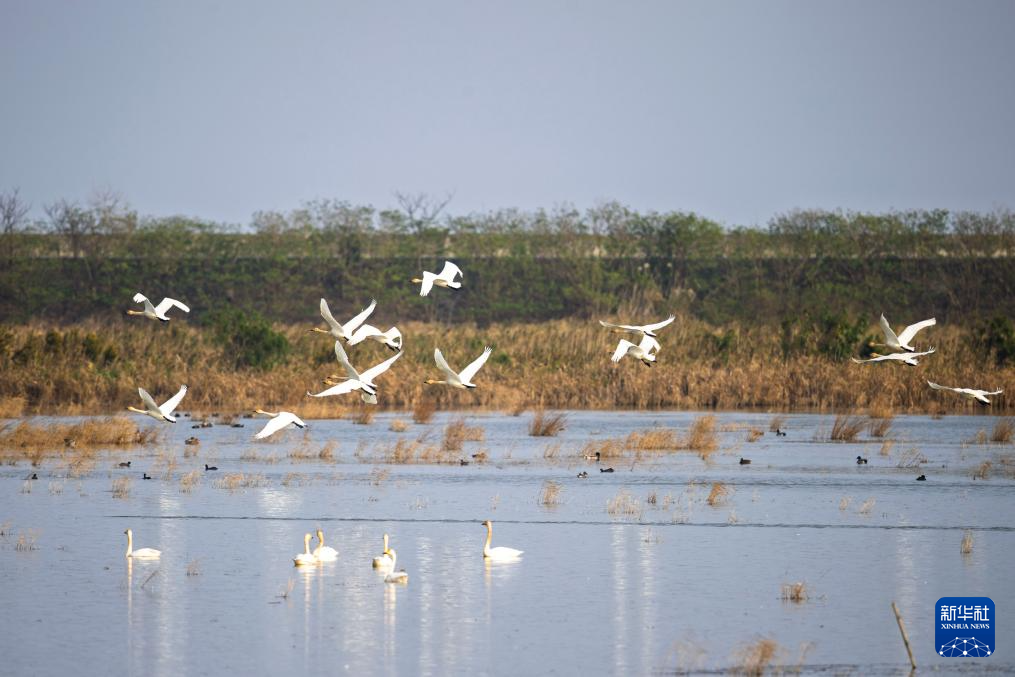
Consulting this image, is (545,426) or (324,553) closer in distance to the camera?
(324,553)

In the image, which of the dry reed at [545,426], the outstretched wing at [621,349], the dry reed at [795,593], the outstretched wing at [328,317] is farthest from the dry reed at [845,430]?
the dry reed at [795,593]

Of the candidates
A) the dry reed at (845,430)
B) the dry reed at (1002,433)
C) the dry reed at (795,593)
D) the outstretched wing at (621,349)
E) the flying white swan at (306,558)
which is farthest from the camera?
the dry reed at (845,430)

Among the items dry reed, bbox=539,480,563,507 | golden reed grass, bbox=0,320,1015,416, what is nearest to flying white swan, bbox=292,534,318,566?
dry reed, bbox=539,480,563,507

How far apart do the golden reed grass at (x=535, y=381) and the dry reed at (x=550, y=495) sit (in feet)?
43.9

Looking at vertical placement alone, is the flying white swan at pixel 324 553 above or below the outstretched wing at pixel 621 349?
below

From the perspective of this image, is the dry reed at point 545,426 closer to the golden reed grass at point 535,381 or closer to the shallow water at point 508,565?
the golden reed grass at point 535,381

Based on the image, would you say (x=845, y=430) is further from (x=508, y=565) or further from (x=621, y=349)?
(x=508, y=565)

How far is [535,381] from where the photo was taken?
42.5 m

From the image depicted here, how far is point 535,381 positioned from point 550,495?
18.4m

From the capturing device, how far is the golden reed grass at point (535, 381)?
39781 millimetres

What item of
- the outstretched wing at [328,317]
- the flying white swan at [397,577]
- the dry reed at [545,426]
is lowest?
the dry reed at [545,426]

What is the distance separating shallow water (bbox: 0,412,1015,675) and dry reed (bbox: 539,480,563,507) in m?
0.16

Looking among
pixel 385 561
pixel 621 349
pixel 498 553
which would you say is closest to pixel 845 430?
pixel 621 349

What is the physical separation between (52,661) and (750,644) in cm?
618
